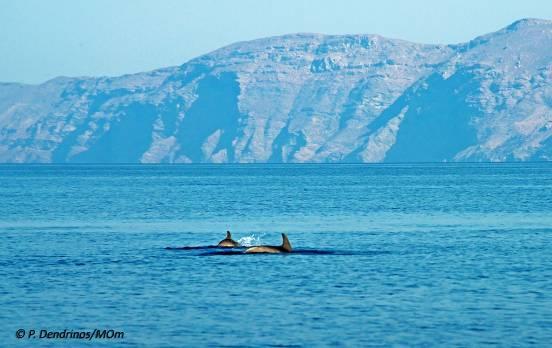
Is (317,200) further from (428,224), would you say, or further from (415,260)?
A: (415,260)

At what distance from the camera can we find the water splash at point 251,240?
78419 mm

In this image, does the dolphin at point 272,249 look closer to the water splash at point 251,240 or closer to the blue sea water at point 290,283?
the blue sea water at point 290,283

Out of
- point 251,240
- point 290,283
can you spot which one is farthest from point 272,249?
point 251,240

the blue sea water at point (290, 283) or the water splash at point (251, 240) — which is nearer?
the blue sea water at point (290, 283)

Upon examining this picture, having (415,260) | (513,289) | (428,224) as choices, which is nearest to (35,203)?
(428,224)

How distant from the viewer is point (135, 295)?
4912 cm

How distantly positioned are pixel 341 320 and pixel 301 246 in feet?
101

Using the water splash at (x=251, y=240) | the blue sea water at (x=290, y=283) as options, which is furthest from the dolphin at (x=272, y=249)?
the water splash at (x=251, y=240)

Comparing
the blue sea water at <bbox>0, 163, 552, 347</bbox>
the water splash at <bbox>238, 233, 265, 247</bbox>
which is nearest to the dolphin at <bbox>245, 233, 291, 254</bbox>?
the blue sea water at <bbox>0, 163, 552, 347</bbox>

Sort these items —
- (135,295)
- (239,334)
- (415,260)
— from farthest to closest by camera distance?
(415,260)
(135,295)
(239,334)

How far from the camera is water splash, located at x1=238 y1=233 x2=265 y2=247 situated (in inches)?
3087

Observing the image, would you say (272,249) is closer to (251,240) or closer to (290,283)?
(290,283)

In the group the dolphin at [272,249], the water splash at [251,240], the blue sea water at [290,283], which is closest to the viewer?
the blue sea water at [290,283]

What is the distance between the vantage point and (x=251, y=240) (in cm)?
8150
